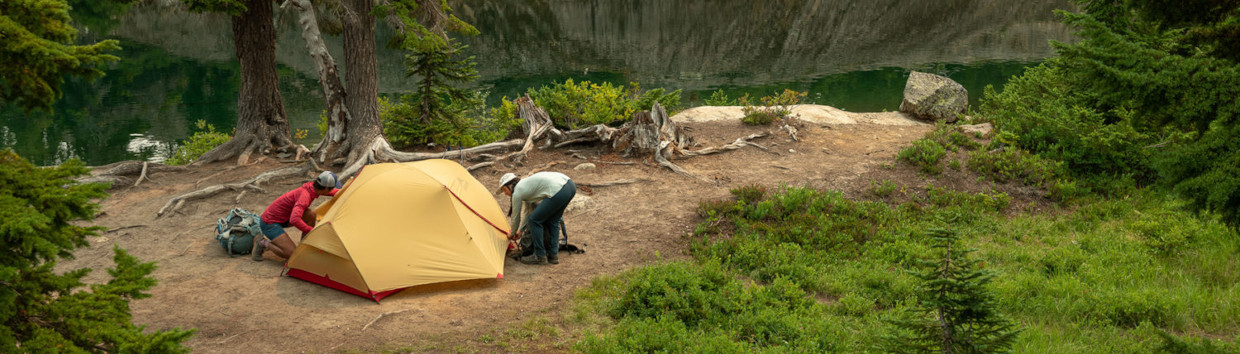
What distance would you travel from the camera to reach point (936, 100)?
858 inches

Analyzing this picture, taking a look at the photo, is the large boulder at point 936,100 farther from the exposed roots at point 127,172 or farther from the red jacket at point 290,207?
the exposed roots at point 127,172

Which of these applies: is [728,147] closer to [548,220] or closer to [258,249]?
[548,220]

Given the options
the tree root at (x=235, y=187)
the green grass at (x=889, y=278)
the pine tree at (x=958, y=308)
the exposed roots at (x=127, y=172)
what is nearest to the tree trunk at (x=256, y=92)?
the exposed roots at (x=127, y=172)

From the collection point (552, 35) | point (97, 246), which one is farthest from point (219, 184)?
point (552, 35)

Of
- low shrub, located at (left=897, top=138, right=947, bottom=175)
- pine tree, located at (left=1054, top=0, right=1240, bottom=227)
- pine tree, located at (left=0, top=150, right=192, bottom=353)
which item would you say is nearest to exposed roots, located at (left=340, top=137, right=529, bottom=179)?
low shrub, located at (left=897, top=138, right=947, bottom=175)

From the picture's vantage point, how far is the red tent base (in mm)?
9531

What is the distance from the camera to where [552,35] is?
58562 mm

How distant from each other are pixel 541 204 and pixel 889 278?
4985mm

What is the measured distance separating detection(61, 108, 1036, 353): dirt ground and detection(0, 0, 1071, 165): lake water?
985 cm

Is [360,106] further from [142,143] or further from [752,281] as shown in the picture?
[142,143]

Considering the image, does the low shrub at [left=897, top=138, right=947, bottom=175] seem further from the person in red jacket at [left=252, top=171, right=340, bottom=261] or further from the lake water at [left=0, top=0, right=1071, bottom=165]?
the lake water at [left=0, top=0, right=1071, bottom=165]

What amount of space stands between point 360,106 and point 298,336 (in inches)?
381

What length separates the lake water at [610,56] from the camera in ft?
110

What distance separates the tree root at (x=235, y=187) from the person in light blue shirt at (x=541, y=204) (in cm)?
697
